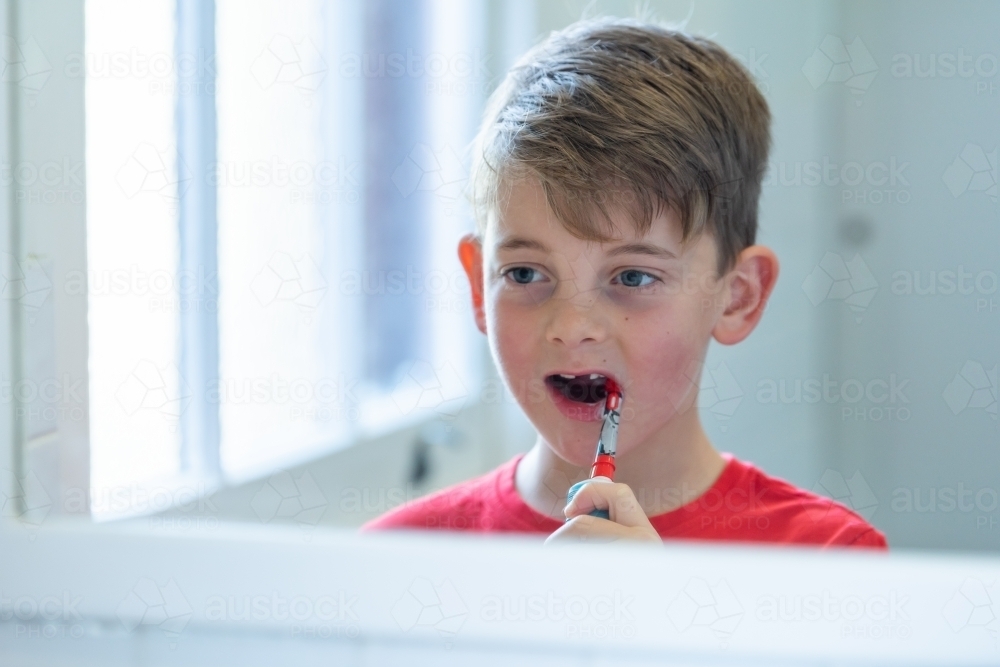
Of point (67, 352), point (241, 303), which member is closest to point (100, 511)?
point (67, 352)

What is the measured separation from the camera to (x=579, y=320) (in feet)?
1.88

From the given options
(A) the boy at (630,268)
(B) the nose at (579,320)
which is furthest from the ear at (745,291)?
→ (B) the nose at (579,320)

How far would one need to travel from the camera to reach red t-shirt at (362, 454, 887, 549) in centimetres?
61

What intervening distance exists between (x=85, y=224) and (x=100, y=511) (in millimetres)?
198

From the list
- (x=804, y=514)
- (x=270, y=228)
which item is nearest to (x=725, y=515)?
(x=804, y=514)

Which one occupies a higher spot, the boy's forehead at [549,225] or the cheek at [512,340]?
the boy's forehead at [549,225]

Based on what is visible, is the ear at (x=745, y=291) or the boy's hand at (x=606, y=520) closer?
the boy's hand at (x=606, y=520)

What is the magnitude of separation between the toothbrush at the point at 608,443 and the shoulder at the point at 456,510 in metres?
0.13

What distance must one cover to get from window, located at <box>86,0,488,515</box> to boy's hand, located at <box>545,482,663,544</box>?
0.32 meters

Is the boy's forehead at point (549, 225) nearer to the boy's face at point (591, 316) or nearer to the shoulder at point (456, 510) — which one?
the boy's face at point (591, 316)

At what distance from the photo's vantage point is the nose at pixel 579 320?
0.57 m

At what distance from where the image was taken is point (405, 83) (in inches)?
36.1

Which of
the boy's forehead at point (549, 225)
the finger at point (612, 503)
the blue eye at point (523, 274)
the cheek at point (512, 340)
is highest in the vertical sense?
the boy's forehead at point (549, 225)

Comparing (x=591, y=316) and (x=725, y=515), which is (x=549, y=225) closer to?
(x=591, y=316)
